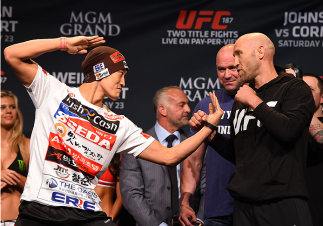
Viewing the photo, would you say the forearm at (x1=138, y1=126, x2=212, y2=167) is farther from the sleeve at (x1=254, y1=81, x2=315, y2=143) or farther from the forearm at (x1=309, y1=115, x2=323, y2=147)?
the forearm at (x1=309, y1=115, x2=323, y2=147)

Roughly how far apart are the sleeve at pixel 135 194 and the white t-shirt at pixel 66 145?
1065 mm

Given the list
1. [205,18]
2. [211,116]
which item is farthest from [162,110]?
[211,116]

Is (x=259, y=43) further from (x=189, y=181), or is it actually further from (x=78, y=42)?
(x=189, y=181)

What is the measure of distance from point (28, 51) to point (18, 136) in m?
2.02

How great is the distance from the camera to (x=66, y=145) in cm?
237

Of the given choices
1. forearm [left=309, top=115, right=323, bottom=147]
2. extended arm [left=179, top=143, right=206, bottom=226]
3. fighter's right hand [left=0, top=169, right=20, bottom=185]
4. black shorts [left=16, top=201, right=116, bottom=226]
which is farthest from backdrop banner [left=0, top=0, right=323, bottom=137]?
black shorts [left=16, top=201, right=116, bottom=226]

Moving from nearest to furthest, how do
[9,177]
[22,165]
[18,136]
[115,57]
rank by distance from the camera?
[115,57] < [9,177] < [22,165] < [18,136]

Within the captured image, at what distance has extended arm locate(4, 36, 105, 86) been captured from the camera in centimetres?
230

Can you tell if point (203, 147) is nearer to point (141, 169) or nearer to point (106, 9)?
point (141, 169)

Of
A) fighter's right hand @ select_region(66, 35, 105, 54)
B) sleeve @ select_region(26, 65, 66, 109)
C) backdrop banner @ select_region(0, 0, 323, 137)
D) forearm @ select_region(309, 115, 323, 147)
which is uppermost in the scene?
backdrop banner @ select_region(0, 0, 323, 137)

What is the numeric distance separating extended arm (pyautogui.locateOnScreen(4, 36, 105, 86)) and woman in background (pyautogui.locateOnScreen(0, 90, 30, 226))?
178 cm

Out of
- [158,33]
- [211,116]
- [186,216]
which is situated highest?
[158,33]

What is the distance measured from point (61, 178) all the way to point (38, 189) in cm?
14

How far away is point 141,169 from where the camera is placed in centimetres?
366
